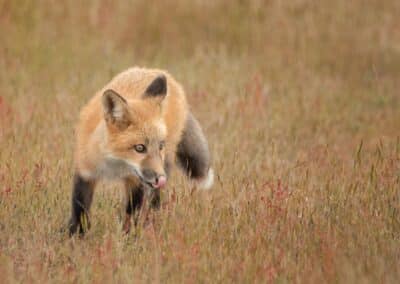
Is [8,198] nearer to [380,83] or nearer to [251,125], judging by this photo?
[251,125]

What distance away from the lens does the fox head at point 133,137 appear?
5.71 m

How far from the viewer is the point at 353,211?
6441 mm

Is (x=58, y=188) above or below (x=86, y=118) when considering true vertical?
below

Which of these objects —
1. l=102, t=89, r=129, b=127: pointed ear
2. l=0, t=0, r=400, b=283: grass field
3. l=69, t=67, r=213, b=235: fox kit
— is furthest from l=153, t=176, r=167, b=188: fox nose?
l=102, t=89, r=129, b=127: pointed ear

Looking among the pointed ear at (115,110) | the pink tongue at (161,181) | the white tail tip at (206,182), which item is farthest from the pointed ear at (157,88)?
the white tail tip at (206,182)

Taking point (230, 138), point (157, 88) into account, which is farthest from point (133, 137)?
point (230, 138)

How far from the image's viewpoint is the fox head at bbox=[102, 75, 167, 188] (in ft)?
18.7

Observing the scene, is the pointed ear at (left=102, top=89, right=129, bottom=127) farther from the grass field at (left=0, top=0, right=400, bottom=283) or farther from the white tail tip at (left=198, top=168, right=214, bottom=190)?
the white tail tip at (left=198, top=168, right=214, bottom=190)

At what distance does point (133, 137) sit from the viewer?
228 inches

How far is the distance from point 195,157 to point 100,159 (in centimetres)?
123

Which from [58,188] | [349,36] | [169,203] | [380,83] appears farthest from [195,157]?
[349,36]

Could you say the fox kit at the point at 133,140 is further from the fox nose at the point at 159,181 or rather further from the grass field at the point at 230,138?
the grass field at the point at 230,138

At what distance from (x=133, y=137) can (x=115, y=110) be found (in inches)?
9.1

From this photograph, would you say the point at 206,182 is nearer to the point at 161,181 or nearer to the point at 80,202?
the point at 80,202
